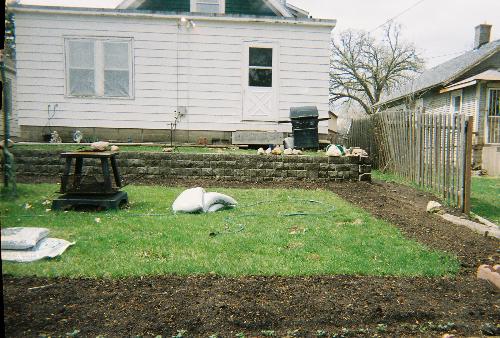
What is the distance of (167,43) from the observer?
34.6 feet

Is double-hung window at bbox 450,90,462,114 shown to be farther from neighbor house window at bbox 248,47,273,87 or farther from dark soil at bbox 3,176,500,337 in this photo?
dark soil at bbox 3,176,500,337

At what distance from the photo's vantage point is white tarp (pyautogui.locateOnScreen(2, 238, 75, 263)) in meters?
3.04

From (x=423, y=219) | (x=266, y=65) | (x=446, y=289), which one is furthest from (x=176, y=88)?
(x=446, y=289)

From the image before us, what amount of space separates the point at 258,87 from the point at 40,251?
27.3 feet

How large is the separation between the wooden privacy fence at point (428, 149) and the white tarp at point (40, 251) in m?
5.53

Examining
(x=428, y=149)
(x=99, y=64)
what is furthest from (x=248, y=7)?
(x=428, y=149)

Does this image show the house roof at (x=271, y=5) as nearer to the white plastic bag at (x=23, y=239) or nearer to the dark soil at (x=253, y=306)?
the white plastic bag at (x=23, y=239)

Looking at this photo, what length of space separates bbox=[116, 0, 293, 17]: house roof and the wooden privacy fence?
4.28 m

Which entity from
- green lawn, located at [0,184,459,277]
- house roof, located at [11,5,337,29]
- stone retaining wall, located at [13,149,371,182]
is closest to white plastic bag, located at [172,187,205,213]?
green lawn, located at [0,184,459,277]

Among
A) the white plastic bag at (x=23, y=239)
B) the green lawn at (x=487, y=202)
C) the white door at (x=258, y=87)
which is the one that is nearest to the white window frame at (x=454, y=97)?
the green lawn at (x=487, y=202)

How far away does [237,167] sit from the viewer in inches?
321

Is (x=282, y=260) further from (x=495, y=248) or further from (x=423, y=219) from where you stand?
(x=423, y=219)

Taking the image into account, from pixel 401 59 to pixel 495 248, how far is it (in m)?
32.8

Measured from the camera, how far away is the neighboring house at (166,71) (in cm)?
1030
